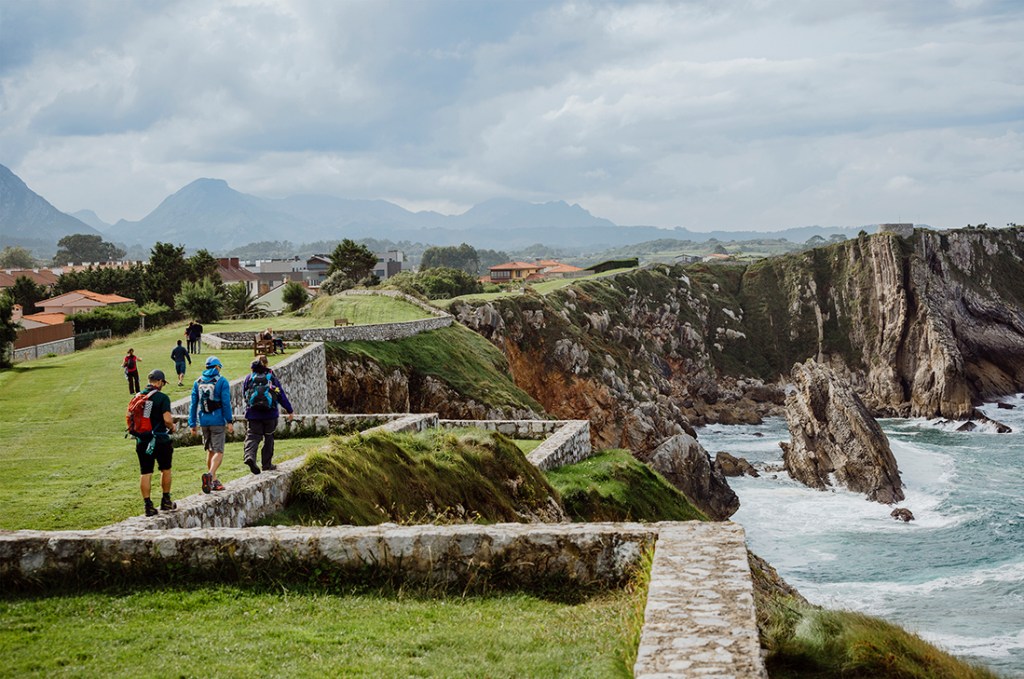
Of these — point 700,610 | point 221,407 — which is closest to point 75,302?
point 221,407

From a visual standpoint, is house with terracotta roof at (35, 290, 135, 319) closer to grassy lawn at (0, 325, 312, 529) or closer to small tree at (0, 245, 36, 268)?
grassy lawn at (0, 325, 312, 529)

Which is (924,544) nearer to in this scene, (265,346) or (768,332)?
(265,346)

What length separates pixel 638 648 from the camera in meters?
6.66

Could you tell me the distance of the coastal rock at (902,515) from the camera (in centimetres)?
4625

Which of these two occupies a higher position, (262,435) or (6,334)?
(6,334)

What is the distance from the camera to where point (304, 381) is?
31.5 m

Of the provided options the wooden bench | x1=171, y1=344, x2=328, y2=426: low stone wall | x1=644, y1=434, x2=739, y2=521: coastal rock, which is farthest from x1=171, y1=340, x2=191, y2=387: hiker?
x1=644, y1=434, x2=739, y2=521: coastal rock

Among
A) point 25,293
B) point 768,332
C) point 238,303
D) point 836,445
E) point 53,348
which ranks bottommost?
point 836,445

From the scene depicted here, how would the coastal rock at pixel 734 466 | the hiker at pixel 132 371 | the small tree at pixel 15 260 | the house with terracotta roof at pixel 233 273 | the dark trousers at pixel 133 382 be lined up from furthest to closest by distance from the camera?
the small tree at pixel 15 260 → the house with terracotta roof at pixel 233 273 → the coastal rock at pixel 734 466 → the dark trousers at pixel 133 382 → the hiker at pixel 132 371

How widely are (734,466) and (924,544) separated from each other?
56.3 ft

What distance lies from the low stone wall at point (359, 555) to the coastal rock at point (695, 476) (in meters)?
37.3

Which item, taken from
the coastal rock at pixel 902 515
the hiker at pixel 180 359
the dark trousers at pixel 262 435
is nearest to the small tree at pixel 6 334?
the hiker at pixel 180 359

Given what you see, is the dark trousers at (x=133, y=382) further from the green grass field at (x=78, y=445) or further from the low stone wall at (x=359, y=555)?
the low stone wall at (x=359, y=555)

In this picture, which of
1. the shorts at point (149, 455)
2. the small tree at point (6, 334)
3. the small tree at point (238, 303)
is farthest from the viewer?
the small tree at point (238, 303)
